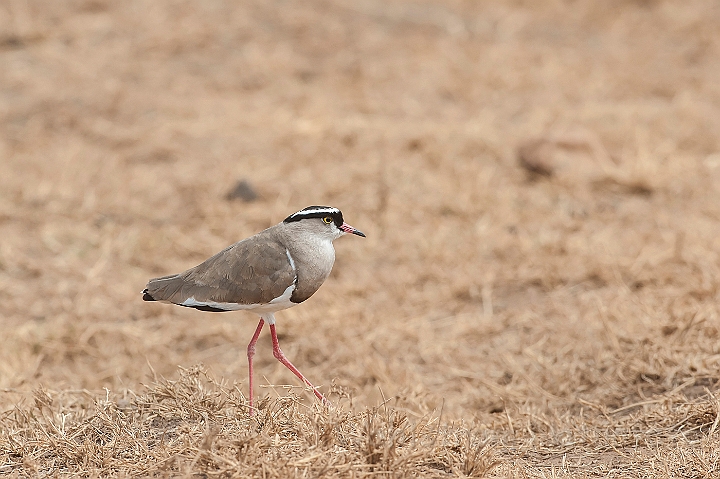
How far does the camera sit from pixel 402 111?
10.2m

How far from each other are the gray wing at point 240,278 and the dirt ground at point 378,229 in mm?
413

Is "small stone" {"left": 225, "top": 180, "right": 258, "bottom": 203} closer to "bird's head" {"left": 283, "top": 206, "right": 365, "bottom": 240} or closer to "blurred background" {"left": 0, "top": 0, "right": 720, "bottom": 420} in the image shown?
"blurred background" {"left": 0, "top": 0, "right": 720, "bottom": 420}

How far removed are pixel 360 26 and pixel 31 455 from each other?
9.49m

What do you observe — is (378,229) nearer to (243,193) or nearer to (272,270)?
(243,193)

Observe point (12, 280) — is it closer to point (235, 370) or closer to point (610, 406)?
point (235, 370)

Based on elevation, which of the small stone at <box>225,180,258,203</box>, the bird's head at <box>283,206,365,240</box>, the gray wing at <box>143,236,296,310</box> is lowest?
the small stone at <box>225,180,258,203</box>

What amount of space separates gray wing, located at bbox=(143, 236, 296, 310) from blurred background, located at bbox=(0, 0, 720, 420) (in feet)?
1.81

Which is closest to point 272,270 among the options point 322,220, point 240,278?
point 240,278

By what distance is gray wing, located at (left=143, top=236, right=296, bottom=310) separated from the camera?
388cm

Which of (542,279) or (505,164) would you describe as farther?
(505,164)

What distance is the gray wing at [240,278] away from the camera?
12.7 feet

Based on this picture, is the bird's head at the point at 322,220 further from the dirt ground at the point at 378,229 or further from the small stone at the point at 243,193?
the small stone at the point at 243,193

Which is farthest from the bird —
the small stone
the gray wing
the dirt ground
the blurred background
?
the small stone

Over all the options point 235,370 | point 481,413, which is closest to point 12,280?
point 235,370
